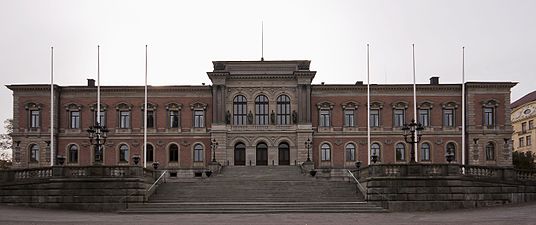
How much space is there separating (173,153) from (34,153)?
46.1 feet

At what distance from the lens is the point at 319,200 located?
37.4 m

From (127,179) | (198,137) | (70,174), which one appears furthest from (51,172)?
(198,137)

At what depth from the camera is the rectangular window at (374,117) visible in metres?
69.0

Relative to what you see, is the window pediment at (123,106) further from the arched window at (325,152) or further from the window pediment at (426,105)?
the window pediment at (426,105)

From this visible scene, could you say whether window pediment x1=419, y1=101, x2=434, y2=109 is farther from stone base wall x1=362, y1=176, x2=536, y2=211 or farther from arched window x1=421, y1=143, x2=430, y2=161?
stone base wall x1=362, y1=176, x2=536, y2=211

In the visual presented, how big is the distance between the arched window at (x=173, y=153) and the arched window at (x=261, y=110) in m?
8.71

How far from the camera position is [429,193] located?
36.5m

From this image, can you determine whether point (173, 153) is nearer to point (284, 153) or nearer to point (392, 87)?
point (284, 153)

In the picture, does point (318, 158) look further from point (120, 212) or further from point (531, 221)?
point (531, 221)

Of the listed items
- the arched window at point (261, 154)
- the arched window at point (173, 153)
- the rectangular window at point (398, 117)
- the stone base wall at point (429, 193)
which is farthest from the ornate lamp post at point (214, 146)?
the stone base wall at point (429, 193)

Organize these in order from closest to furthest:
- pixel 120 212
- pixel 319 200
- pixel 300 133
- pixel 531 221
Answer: pixel 531 221 → pixel 120 212 → pixel 319 200 → pixel 300 133

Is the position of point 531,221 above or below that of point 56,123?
below

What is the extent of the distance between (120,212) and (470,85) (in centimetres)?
4427

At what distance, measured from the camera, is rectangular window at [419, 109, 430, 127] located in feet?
→ 226
